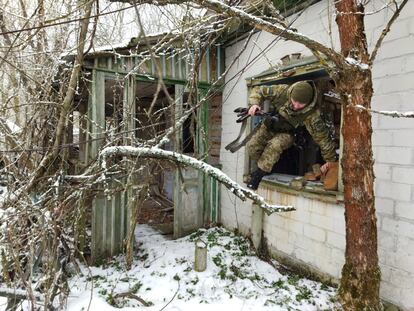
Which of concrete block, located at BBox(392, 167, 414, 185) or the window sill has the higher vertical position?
concrete block, located at BBox(392, 167, 414, 185)

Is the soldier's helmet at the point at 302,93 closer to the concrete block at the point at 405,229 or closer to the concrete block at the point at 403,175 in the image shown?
the concrete block at the point at 403,175

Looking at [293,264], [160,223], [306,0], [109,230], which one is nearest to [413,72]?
[306,0]

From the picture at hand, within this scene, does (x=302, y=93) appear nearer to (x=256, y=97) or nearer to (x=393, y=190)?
(x=256, y=97)

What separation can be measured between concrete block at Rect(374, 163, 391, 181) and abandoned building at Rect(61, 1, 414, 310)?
0.03 ft

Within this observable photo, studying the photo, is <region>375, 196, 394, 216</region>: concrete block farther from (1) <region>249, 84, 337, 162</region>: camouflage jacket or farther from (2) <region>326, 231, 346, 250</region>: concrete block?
(1) <region>249, 84, 337, 162</region>: camouflage jacket

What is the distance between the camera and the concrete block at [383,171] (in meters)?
2.96

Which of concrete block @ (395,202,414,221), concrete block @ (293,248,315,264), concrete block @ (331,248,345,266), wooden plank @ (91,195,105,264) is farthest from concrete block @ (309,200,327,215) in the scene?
wooden plank @ (91,195,105,264)

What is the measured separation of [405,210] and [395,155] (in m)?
0.54

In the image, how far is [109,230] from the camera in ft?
15.6

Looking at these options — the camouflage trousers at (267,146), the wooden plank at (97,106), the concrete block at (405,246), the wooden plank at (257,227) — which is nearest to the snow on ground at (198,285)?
the wooden plank at (257,227)

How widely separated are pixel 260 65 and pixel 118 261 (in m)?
3.90

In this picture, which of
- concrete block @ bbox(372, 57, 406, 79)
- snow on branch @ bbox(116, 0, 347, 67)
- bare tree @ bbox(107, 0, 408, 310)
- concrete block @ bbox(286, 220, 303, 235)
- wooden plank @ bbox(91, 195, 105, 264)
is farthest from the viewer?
wooden plank @ bbox(91, 195, 105, 264)

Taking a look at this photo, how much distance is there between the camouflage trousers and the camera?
434cm

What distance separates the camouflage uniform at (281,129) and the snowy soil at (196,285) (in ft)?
4.96
